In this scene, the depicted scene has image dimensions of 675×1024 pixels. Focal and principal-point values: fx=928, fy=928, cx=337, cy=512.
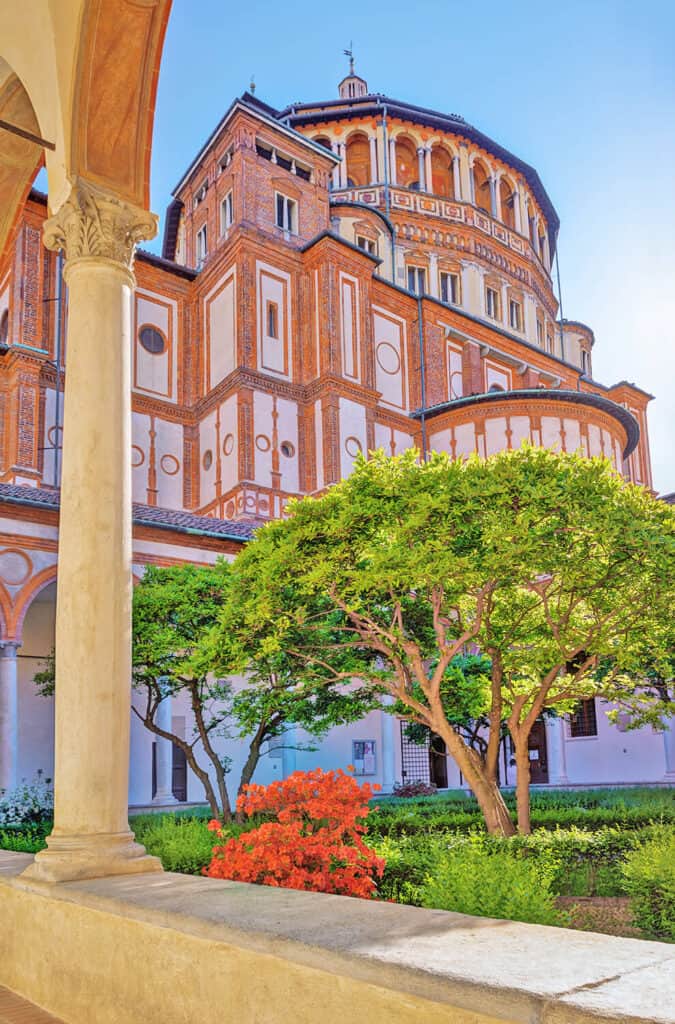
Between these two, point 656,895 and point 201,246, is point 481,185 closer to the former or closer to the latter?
point 201,246

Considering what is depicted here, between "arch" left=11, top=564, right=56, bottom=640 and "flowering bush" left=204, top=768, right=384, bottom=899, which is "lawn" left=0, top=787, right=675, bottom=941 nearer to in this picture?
"flowering bush" left=204, top=768, right=384, bottom=899

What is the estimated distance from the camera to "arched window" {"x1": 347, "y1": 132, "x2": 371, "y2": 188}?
1682 inches

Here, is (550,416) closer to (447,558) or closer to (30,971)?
(447,558)

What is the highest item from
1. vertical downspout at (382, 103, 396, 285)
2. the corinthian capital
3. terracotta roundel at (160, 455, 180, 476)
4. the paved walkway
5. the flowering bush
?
vertical downspout at (382, 103, 396, 285)

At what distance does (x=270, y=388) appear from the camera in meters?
27.9

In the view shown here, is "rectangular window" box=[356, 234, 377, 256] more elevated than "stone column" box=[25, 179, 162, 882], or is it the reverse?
"rectangular window" box=[356, 234, 377, 256]

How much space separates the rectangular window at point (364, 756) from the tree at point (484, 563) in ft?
40.6

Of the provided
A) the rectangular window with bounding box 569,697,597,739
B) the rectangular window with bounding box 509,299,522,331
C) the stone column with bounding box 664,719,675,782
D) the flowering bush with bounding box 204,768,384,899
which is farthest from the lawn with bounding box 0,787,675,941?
the rectangular window with bounding box 509,299,522,331

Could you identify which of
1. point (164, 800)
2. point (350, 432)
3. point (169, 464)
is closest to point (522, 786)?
point (164, 800)

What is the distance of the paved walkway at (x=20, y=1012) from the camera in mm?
3818

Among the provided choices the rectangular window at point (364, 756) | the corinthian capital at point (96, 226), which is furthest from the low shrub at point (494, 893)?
the rectangular window at point (364, 756)

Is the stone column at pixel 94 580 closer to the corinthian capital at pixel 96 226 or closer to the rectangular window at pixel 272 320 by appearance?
the corinthian capital at pixel 96 226

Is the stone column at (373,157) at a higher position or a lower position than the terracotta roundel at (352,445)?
higher

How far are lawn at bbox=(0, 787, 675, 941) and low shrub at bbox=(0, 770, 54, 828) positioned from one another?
0.90 metres
